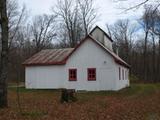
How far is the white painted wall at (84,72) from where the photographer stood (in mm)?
31438

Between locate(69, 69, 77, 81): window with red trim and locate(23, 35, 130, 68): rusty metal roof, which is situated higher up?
locate(23, 35, 130, 68): rusty metal roof

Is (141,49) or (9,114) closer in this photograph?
(9,114)

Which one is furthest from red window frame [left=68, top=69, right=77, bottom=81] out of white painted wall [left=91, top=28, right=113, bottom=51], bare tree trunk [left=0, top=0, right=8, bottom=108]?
bare tree trunk [left=0, top=0, right=8, bottom=108]

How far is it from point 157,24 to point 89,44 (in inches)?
993

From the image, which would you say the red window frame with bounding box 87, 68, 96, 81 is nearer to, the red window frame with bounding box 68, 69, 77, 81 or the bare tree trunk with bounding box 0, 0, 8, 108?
the red window frame with bounding box 68, 69, 77, 81

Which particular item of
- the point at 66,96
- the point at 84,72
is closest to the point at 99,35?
the point at 84,72

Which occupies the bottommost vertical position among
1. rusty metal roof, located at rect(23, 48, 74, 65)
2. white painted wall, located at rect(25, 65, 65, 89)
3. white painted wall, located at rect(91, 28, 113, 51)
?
white painted wall, located at rect(25, 65, 65, 89)

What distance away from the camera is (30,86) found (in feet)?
115

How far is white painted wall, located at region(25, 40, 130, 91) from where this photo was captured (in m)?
31.4

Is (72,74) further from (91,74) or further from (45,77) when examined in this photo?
(45,77)

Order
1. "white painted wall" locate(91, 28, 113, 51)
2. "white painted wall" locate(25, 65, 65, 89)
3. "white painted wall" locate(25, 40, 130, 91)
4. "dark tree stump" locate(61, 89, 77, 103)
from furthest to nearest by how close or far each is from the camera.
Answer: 1. "white painted wall" locate(91, 28, 113, 51)
2. "white painted wall" locate(25, 65, 65, 89)
3. "white painted wall" locate(25, 40, 130, 91)
4. "dark tree stump" locate(61, 89, 77, 103)

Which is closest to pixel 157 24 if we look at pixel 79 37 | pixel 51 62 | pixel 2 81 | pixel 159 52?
pixel 159 52

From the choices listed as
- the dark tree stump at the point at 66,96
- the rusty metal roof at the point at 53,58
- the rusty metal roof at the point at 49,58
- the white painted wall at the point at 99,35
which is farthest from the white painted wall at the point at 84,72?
the dark tree stump at the point at 66,96

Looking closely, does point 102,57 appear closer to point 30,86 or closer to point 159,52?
point 30,86
